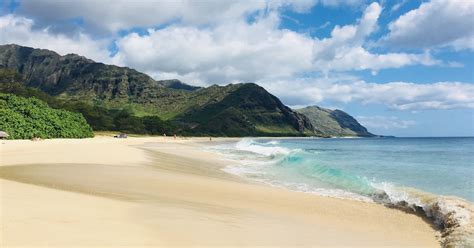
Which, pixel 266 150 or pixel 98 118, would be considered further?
pixel 98 118

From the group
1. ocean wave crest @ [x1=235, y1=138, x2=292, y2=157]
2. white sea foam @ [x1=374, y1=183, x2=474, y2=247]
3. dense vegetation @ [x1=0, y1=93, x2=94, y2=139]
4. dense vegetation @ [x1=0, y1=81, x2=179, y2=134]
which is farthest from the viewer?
dense vegetation @ [x1=0, y1=81, x2=179, y2=134]

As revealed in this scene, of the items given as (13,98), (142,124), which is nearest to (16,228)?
(13,98)

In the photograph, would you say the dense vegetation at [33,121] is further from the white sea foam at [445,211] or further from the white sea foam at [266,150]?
the white sea foam at [445,211]

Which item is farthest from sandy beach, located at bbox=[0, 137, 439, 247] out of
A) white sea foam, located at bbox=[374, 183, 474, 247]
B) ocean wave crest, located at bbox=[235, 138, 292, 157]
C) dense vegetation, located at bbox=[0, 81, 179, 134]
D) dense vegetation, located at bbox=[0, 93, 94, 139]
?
dense vegetation, located at bbox=[0, 81, 179, 134]

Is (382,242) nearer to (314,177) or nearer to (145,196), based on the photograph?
(145,196)

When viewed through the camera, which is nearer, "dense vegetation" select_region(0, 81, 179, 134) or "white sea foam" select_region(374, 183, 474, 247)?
"white sea foam" select_region(374, 183, 474, 247)

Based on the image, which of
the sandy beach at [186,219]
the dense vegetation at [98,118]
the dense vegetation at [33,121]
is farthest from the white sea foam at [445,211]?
the dense vegetation at [98,118]

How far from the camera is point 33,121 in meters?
62.4

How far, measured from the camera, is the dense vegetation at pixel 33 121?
55.6 metres

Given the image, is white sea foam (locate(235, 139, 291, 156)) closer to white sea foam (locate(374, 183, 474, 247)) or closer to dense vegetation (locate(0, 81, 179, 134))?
white sea foam (locate(374, 183, 474, 247))

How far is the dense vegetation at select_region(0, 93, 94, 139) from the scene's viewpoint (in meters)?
55.6

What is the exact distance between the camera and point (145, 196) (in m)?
12.6

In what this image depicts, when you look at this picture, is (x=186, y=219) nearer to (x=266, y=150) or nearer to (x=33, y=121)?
(x=266, y=150)

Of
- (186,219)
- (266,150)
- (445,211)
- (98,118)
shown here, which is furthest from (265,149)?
(98,118)
